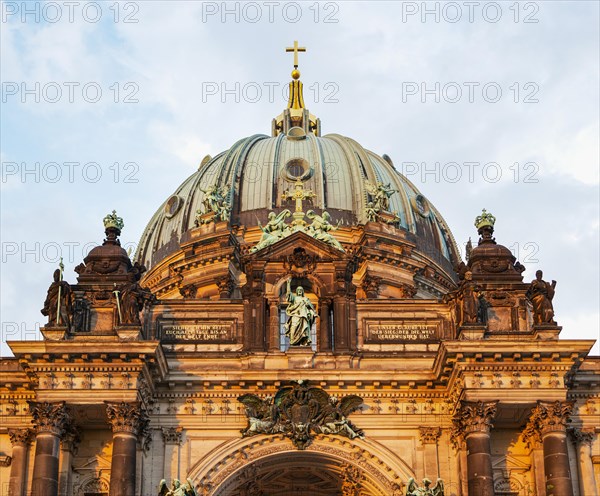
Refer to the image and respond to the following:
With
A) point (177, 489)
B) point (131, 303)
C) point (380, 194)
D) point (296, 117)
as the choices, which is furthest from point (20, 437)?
point (296, 117)

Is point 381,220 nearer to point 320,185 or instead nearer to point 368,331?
point 320,185

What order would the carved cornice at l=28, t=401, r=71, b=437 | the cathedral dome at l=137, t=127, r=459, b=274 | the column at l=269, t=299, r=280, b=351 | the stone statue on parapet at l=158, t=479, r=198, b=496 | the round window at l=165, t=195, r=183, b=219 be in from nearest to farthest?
the carved cornice at l=28, t=401, r=71, b=437 < the stone statue on parapet at l=158, t=479, r=198, b=496 < the column at l=269, t=299, r=280, b=351 < the cathedral dome at l=137, t=127, r=459, b=274 < the round window at l=165, t=195, r=183, b=219

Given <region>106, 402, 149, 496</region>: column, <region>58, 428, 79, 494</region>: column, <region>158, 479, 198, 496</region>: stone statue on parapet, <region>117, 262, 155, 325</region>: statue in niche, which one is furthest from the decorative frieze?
<region>58, 428, 79, 494</region>: column

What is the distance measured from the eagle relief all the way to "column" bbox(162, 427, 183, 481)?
2286 mm

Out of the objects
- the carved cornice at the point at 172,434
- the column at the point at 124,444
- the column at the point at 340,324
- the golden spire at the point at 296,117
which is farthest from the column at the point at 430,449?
the golden spire at the point at 296,117

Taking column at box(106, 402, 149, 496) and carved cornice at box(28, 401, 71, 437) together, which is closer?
column at box(106, 402, 149, 496)

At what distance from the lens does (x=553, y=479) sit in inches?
1527

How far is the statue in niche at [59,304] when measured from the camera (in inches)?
1625

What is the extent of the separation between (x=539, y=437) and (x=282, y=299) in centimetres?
1029

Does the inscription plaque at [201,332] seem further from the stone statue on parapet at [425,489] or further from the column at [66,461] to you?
the stone statue on parapet at [425,489]

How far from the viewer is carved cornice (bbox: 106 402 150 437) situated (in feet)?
128

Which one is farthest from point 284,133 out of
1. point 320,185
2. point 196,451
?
point 196,451

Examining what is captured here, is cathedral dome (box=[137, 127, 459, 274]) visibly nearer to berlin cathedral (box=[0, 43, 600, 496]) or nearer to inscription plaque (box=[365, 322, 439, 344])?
berlin cathedral (box=[0, 43, 600, 496])

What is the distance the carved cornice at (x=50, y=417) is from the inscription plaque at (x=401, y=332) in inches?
428
